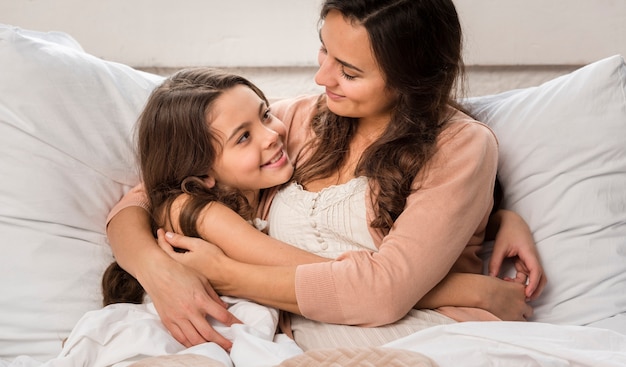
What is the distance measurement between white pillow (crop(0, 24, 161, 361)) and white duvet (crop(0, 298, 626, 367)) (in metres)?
0.12

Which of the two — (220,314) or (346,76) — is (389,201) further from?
(220,314)

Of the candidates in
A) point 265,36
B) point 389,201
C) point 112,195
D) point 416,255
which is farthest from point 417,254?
point 265,36

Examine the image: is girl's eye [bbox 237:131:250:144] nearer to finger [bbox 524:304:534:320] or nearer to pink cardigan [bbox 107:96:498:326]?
pink cardigan [bbox 107:96:498:326]

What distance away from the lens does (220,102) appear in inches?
61.6

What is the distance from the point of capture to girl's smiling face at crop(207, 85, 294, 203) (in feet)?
5.10

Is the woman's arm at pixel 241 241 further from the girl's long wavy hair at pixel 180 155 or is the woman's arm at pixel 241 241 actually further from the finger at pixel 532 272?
the finger at pixel 532 272

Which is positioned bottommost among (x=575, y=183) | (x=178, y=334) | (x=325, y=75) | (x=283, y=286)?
(x=178, y=334)

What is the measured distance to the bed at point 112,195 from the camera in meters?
1.45

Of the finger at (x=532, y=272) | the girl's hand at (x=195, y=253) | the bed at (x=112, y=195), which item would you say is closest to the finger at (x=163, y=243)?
the girl's hand at (x=195, y=253)

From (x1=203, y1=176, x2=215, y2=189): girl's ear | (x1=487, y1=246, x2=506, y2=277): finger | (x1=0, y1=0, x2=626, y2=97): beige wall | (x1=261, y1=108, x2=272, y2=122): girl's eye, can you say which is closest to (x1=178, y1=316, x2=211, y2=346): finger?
(x1=203, y1=176, x2=215, y2=189): girl's ear

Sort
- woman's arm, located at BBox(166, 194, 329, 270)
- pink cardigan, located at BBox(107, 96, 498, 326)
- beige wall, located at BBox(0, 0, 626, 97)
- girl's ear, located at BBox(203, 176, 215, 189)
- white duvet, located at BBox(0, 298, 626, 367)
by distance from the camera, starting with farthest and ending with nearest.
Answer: beige wall, located at BBox(0, 0, 626, 97), girl's ear, located at BBox(203, 176, 215, 189), woman's arm, located at BBox(166, 194, 329, 270), pink cardigan, located at BBox(107, 96, 498, 326), white duvet, located at BBox(0, 298, 626, 367)

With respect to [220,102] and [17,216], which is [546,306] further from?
[17,216]

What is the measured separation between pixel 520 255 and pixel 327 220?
420mm

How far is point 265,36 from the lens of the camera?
8.00ft
